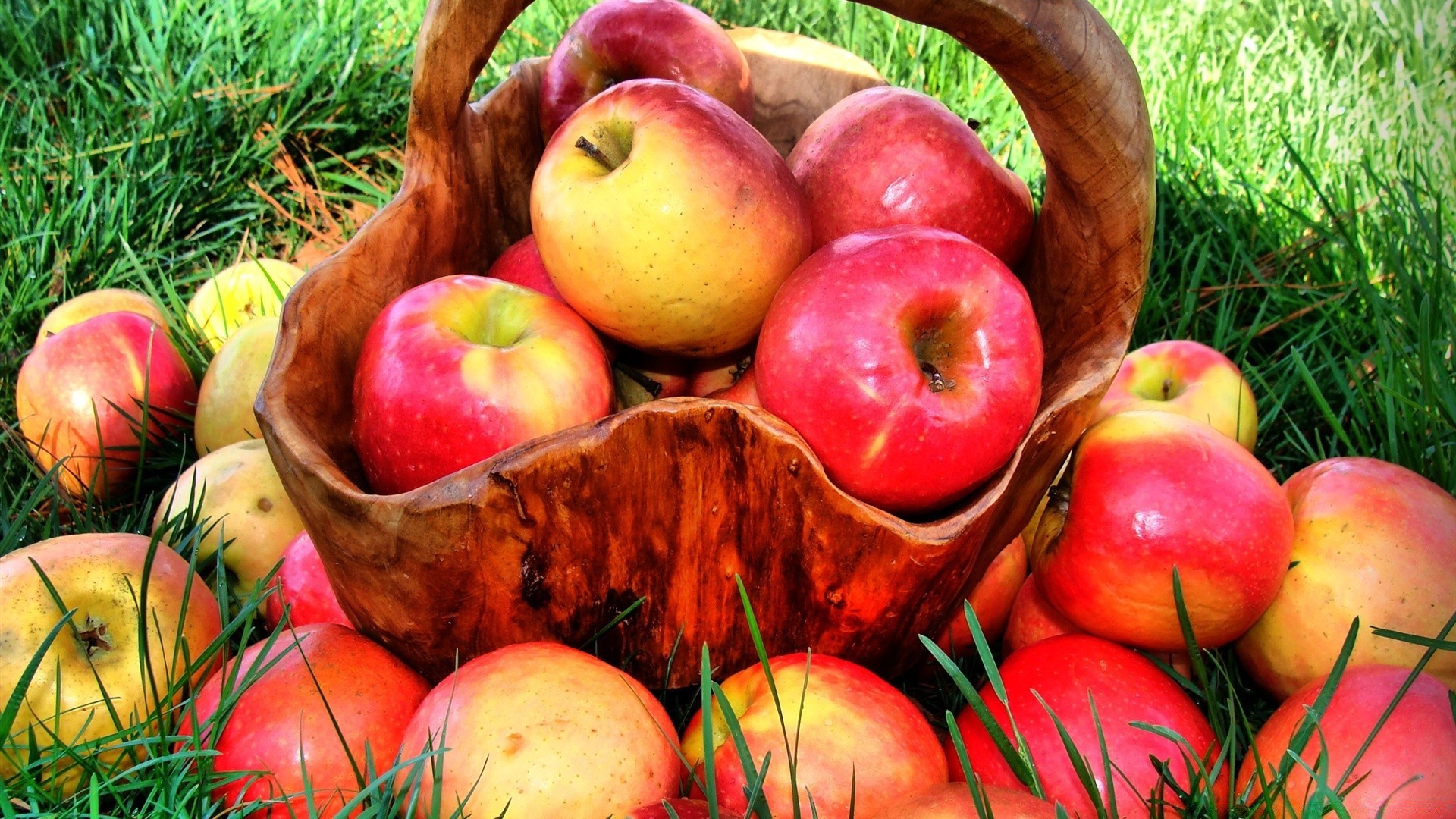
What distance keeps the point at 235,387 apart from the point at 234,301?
1.49 ft

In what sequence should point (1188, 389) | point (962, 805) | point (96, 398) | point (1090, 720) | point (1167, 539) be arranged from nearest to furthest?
point (962, 805), point (1090, 720), point (1167, 539), point (1188, 389), point (96, 398)

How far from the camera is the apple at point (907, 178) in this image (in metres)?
1.68

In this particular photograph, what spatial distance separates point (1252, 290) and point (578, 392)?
191cm

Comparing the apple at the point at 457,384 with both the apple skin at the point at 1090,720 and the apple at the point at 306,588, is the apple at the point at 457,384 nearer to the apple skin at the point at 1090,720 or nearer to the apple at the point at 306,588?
the apple at the point at 306,588

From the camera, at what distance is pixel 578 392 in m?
1.43

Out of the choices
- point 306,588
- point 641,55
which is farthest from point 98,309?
point 641,55

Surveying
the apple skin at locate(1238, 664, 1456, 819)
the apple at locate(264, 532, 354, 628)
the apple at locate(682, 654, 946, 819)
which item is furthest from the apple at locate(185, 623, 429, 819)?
the apple skin at locate(1238, 664, 1456, 819)

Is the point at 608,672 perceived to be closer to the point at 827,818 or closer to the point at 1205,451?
the point at 827,818

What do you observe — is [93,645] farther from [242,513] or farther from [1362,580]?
[1362,580]

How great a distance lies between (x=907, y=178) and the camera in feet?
5.50

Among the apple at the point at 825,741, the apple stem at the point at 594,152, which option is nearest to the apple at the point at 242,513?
the apple stem at the point at 594,152

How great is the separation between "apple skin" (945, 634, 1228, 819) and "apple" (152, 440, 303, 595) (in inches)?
44.7

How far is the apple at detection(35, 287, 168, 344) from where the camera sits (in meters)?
2.34

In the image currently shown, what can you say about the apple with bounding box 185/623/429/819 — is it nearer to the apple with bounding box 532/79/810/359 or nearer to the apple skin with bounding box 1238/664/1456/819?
the apple with bounding box 532/79/810/359
